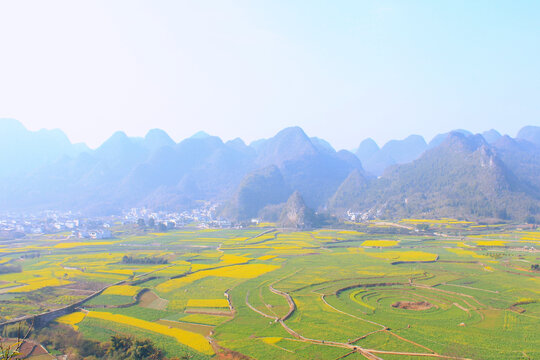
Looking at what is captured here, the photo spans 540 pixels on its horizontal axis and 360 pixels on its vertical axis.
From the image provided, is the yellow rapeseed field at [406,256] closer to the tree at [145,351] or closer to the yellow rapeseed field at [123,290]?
the yellow rapeseed field at [123,290]

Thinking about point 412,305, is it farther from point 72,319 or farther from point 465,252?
point 465,252

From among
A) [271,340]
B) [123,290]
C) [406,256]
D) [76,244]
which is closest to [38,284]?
[123,290]

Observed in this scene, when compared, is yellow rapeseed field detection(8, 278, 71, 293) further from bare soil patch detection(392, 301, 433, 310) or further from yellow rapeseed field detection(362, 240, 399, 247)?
yellow rapeseed field detection(362, 240, 399, 247)

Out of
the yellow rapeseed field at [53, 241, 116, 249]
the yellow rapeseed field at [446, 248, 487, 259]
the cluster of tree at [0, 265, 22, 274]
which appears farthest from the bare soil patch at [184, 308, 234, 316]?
the yellow rapeseed field at [53, 241, 116, 249]

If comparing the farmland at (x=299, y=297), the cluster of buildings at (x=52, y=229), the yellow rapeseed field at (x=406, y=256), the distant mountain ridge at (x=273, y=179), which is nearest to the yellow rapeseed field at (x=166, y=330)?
the farmland at (x=299, y=297)

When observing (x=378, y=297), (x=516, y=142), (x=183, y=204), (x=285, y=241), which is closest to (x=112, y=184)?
(x=183, y=204)

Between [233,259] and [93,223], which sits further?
[93,223]

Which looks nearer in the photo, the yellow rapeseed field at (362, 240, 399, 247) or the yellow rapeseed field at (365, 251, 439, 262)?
the yellow rapeseed field at (365, 251, 439, 262)
